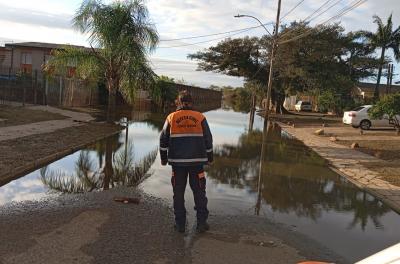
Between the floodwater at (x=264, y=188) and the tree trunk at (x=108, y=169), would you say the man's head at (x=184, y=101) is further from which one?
the tree trunk at (x=108, y=169)

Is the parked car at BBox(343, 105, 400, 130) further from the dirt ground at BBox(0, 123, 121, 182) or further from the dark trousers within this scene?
the dark trousers

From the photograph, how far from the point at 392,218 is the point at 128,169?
6102 mm

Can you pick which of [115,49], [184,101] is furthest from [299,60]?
[184,101]

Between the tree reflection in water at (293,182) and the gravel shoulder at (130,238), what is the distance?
1.83 meters

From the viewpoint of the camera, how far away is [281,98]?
173 ft

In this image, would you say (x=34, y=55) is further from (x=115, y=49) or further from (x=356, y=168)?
(x=356, y=168)

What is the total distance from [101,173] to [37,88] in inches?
799

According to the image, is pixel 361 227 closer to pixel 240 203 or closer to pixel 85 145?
pixel 240 203

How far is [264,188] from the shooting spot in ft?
35.9

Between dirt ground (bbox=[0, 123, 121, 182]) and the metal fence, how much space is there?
9.65 meters

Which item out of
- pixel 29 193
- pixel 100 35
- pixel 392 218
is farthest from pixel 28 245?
pixel 100 35

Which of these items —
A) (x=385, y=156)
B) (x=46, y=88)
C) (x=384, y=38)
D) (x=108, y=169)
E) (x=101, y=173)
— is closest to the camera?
(x=101, y=173)

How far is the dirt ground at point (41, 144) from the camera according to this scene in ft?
37.3

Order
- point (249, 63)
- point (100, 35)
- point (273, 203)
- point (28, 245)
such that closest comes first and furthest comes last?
1. point (28, 245)
2. point (273, 203)
3. point (100, 35)
4. point (249, 63)
